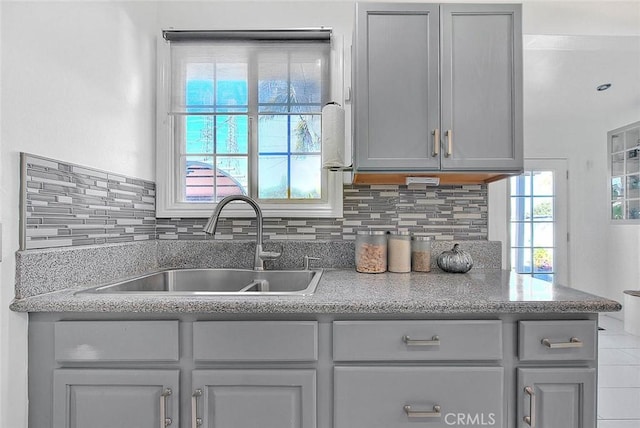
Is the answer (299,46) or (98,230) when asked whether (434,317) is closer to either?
(98,230)

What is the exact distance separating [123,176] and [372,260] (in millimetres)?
1232

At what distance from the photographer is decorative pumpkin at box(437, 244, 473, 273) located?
5.68ft

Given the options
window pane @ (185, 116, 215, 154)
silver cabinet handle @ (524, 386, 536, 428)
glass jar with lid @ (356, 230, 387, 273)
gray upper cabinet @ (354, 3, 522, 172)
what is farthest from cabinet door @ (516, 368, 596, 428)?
window pane @ (185, 116, 215, 154)

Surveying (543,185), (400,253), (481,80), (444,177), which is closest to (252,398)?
(400,253)

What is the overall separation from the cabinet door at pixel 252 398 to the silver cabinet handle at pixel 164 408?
79 mm

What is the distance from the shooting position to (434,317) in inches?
46.6

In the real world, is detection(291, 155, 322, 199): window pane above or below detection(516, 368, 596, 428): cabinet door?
above

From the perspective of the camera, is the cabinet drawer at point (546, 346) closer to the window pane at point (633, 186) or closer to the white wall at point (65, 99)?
the white wall at point (65, 99)

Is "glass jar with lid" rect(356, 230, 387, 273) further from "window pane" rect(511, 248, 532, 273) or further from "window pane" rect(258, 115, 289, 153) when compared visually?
"window pane" rect(511, 248, 532, 273)

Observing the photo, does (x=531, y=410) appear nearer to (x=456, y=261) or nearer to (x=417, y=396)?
(x=417, y=396)

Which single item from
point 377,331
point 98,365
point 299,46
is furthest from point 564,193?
point 98,365

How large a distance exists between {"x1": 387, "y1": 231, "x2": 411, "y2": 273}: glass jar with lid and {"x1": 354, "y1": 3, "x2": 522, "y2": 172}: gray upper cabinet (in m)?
0.35

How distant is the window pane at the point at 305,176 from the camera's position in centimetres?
204

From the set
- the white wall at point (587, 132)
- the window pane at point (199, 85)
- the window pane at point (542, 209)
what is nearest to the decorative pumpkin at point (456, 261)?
the window pane at point (199, 85)
